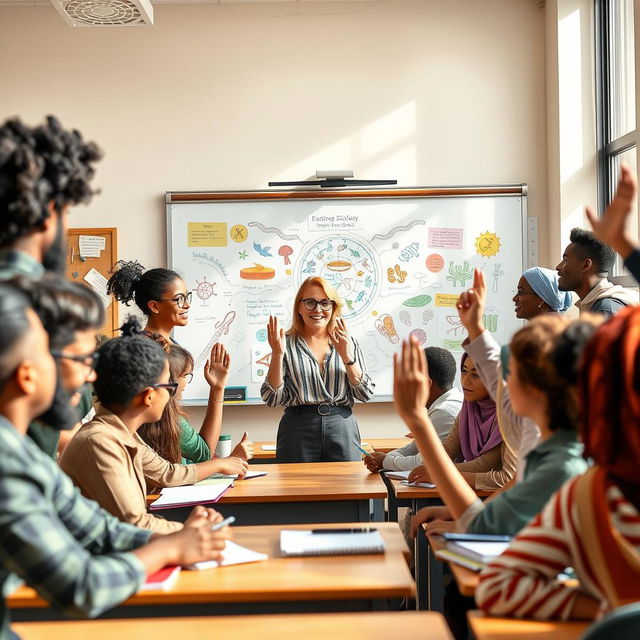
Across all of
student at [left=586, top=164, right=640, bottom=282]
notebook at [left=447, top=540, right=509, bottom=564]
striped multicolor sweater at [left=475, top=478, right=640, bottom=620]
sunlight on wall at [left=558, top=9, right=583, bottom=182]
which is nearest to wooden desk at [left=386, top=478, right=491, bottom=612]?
notebook at [left=447, top=540, right=509, bottom=564]

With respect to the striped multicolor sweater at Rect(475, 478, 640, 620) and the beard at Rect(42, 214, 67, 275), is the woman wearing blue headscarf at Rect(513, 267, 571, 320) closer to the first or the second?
the striped multicolor sweater at Rect(475, 478, 640, 620)

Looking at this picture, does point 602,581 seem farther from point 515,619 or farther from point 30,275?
point 30,275

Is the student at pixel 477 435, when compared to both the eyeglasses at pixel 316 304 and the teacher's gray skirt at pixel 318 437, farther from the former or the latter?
the eyeglasses at pixel 316 304

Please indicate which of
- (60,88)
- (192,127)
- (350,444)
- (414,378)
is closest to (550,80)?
(192,127)

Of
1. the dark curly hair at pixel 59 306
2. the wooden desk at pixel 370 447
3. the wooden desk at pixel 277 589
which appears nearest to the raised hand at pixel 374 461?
the wooden desk at pixel 370 447

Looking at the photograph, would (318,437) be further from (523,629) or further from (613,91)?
(613,91)

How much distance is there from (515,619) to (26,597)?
40.4 inches

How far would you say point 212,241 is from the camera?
517 cm

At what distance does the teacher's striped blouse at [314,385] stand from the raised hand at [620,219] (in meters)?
2.22

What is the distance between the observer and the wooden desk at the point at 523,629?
135 cm

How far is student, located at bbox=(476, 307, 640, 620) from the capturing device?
4.03 ft

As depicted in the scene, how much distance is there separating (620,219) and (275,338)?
234cm

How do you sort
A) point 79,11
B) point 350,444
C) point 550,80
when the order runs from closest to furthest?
point 350,444
point 79,11
point 550,80

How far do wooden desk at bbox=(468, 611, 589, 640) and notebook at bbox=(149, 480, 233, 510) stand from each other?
1387mm
